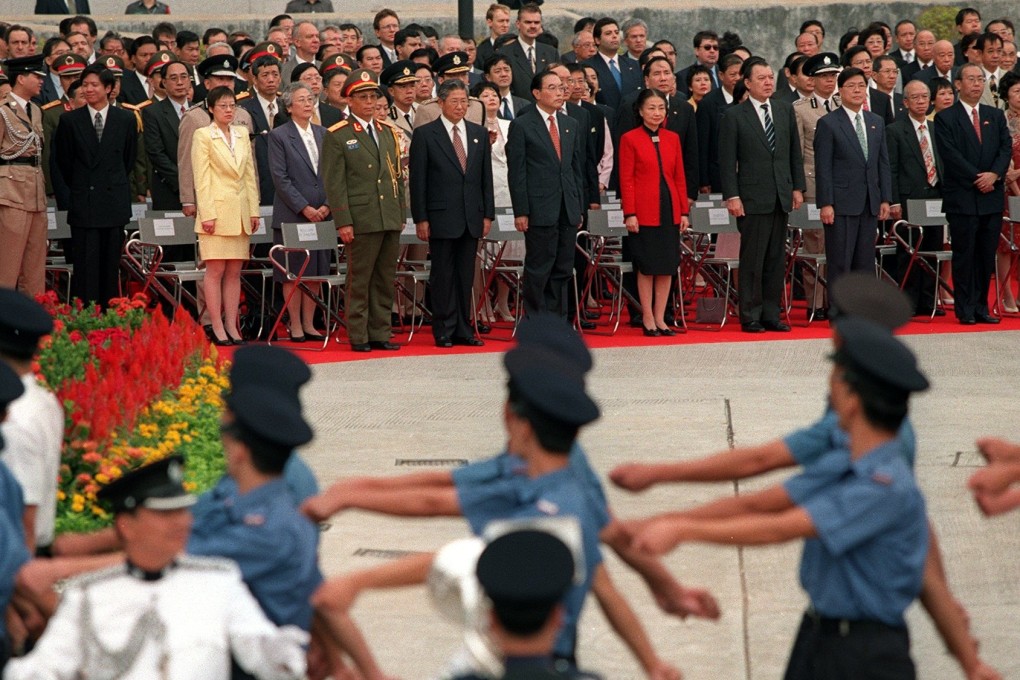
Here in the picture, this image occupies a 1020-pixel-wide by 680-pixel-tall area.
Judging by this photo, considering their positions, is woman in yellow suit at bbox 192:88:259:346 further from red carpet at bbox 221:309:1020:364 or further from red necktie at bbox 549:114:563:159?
red necktie at bbox 549:114:563:159

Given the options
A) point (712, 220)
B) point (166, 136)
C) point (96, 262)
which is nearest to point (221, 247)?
point (96, 262)

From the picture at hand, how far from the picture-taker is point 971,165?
1302cm

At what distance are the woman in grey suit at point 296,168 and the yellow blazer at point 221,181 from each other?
26 centimetres

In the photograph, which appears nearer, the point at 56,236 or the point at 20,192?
the point at 20,192

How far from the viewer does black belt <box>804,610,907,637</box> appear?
3.70 meters

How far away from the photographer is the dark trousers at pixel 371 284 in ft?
39.8

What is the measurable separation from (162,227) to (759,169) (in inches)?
181

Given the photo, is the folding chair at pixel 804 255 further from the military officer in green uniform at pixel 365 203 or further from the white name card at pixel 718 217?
the military officer in green uniform at pixel 365 203

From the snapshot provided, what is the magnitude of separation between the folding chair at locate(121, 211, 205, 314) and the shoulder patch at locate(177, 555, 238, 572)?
28.9ft

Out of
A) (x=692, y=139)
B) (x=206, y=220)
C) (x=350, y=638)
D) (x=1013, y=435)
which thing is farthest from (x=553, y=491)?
(x=692, y=139)

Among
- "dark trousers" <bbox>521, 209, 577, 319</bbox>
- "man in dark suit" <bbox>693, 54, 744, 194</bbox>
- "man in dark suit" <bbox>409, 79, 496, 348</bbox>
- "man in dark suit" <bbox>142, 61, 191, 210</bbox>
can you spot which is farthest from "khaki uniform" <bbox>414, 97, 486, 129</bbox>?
"man in dark suit" <bbox>693, 54, 744, 194</bbox>

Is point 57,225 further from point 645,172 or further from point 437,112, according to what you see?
point 645,172

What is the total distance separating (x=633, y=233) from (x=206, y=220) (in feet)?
10.7

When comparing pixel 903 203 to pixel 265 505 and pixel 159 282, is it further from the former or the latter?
pixel 265 505
